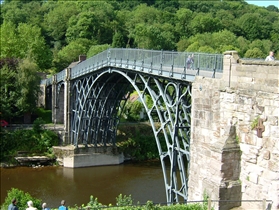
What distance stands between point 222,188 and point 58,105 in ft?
104

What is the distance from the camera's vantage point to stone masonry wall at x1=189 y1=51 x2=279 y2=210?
10438 millimetres

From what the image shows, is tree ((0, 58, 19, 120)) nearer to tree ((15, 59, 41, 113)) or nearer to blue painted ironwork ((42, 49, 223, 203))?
tree ((15, 59, 41, 113))

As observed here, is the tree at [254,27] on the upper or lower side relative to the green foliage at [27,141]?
upper

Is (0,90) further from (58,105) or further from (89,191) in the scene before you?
(89,191)

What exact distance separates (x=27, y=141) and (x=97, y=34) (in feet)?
141

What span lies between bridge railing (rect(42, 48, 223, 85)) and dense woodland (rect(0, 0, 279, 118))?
9949mm

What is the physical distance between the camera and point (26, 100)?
37.5m

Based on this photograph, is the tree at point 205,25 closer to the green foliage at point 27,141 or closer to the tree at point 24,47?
the tree at point 24,47

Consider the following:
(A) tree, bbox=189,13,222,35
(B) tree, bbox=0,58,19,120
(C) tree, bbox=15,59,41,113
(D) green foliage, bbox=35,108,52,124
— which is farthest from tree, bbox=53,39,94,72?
(A) tree, bbox=189,13,222,35

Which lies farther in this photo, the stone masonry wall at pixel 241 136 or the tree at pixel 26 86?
the tree at pixel 26 86

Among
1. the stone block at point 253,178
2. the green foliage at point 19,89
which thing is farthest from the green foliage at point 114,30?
the stone block at point 253,178

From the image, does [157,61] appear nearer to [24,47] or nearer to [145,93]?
[145,93]

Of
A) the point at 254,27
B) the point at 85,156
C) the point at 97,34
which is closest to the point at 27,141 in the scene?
the point at 85,156

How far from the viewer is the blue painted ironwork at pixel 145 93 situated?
1573cm
